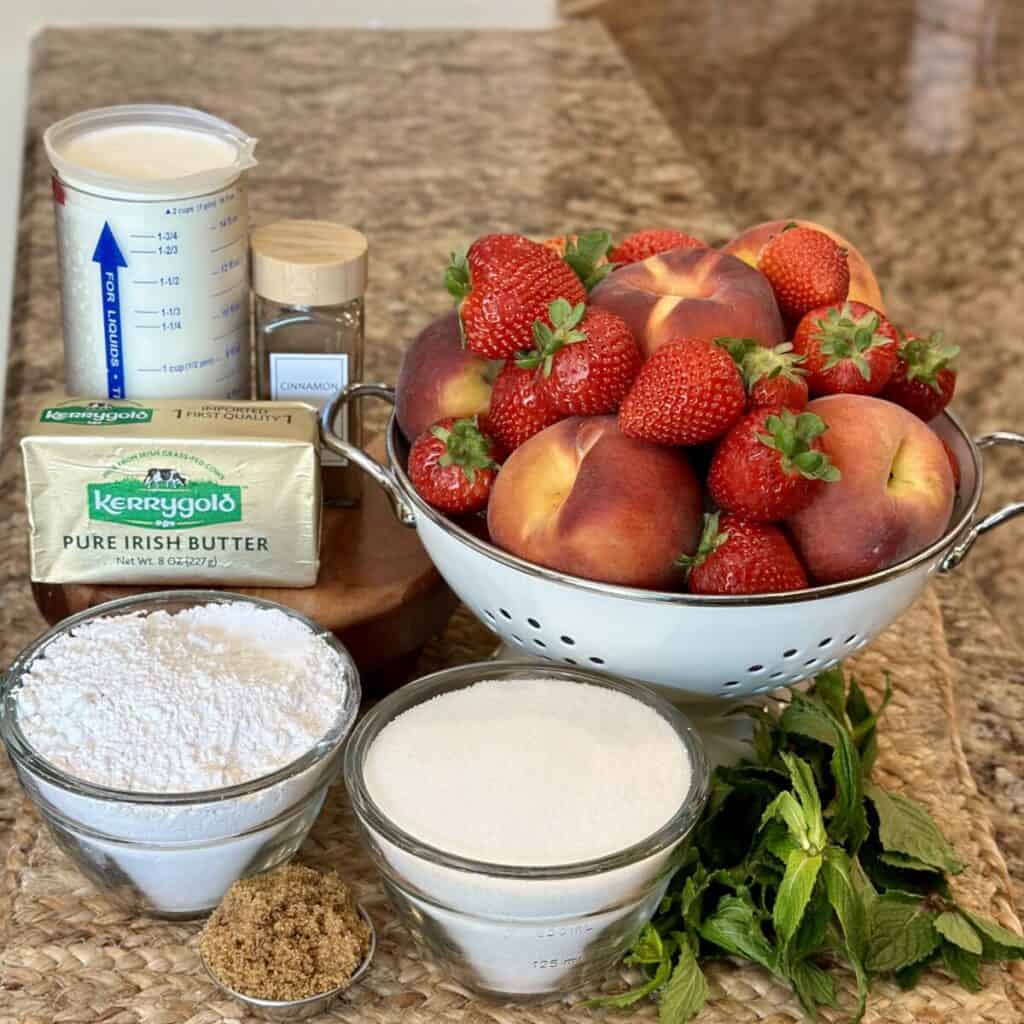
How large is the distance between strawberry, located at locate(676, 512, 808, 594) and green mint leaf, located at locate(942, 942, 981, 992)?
19 centimetres

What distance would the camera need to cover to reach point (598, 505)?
0.74 metres

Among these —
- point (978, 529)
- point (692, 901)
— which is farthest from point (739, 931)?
point (978, 529)

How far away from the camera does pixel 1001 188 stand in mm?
2715

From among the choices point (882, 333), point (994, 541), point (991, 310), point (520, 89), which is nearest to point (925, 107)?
point (991, 310)

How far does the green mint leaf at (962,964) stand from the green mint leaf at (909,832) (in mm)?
37

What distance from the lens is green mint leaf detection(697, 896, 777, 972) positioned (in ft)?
2.34

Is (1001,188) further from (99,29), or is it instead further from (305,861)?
(305,861)

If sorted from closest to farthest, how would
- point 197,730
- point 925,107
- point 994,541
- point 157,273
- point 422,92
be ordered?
point 197,730, point 157,273, point 422,92, point 994,541, point 925,107

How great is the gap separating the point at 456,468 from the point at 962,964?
349 millimetres

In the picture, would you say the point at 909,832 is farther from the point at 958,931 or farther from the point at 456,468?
the point at 456,468

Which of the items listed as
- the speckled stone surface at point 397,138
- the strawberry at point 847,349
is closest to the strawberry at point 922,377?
the strawberry at point 847,349

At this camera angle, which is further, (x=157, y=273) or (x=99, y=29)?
(x=99, y=29)

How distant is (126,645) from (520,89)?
1.15m

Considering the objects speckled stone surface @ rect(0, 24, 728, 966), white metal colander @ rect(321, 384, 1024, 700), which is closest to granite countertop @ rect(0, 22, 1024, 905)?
speckled stone surface @ rect(0, 24, 728, 966)
